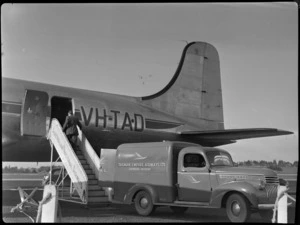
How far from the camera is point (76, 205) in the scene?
11453 mm

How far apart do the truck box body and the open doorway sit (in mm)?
4349

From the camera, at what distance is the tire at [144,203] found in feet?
31.1

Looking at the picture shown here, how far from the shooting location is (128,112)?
1562cm

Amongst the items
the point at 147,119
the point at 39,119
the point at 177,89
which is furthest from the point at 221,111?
the point at 39,119

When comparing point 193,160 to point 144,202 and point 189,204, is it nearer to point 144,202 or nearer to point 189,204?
point 189,204

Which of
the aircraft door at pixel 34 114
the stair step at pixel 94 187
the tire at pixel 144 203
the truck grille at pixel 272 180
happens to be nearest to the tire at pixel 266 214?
the truck grille at pixel 272 180

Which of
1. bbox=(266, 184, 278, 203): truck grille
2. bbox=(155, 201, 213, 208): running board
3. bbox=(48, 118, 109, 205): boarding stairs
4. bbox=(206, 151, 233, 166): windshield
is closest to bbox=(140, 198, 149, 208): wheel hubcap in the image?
bbox=(155, 201, 213, 208): running board

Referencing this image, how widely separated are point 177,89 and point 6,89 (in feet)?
31.5

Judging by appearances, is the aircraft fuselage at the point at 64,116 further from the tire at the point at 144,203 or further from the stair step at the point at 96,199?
the tire at the point at 144,203

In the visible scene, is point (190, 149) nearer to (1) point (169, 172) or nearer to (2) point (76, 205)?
(1) point (169, 172)

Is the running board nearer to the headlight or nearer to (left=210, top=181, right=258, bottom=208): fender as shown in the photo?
(left=210, top=181, right=258, bottom=208): fender

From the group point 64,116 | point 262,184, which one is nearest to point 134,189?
point 262,184

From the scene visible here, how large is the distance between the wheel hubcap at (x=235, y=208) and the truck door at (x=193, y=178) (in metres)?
0.70

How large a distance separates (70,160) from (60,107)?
408 cm
